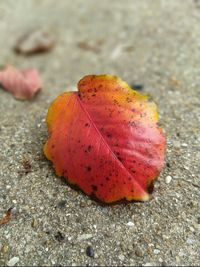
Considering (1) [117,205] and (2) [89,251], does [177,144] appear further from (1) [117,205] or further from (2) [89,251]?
(2) [89,251]

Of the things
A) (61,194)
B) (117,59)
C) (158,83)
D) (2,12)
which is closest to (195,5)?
(117,59)

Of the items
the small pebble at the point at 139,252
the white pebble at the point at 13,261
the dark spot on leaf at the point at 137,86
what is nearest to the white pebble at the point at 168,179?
the small pebble at the point at 139,252

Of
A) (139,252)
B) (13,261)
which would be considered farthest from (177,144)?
(13,261)

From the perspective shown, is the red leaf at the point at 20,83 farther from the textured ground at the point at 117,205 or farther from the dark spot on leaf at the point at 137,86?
the dark spot on leaf at the point at 137,86

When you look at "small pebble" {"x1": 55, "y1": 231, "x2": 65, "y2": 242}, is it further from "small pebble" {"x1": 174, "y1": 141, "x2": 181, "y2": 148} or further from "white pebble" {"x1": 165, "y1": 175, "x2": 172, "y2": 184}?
"small pebble" {"x1": 174, "y1": 141, "x2": 181, "y2": 148}

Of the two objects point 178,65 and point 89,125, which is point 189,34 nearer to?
point 178,65

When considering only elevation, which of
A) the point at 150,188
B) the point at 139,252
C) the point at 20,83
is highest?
the point at 150,188
